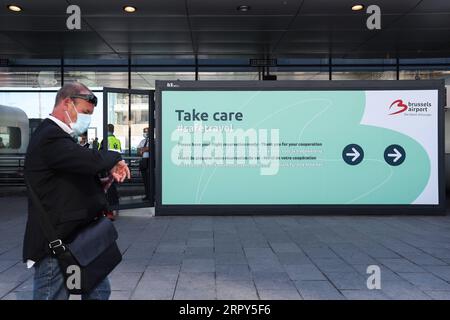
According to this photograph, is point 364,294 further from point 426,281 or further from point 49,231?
point 49,231

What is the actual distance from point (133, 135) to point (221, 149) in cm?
291

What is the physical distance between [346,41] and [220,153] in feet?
21.1

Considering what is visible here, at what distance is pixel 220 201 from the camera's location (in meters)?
8.88

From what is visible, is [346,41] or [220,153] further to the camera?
[346,41]

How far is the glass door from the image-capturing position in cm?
877

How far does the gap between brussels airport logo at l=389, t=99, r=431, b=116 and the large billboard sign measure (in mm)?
21

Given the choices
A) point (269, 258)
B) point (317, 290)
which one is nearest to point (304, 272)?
point (317, 290)

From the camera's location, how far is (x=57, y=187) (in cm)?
229

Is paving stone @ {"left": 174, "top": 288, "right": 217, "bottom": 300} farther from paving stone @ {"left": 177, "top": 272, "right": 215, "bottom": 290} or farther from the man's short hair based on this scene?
the man's short hair

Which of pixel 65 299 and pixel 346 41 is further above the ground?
pixel 346 41

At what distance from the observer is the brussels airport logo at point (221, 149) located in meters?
8.84

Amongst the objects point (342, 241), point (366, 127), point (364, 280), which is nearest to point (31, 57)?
point (366, 127)

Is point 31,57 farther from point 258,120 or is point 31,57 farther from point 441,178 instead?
point 441,178

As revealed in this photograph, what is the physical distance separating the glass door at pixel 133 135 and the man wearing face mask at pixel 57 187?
6.38 metres
